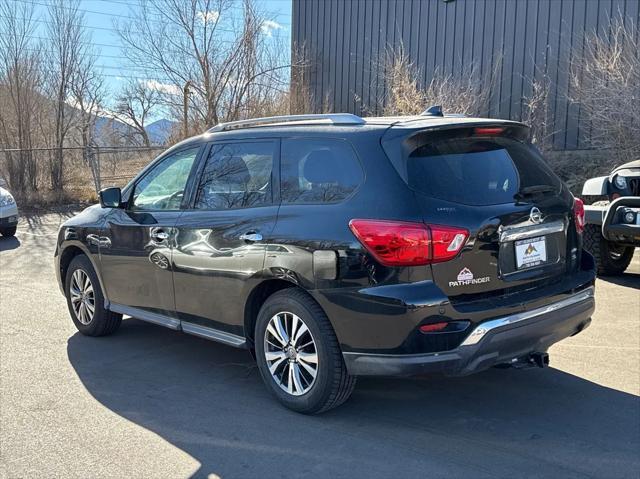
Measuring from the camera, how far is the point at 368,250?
370cm

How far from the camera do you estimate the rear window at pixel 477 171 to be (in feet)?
12.5

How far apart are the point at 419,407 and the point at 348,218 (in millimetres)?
1385

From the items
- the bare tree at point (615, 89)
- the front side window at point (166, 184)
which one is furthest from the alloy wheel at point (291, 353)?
the bare tree at point (615, 89)

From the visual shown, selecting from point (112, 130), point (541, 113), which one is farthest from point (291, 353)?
point (112, 130)

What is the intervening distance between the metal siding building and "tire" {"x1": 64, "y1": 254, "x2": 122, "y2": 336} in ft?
40.7

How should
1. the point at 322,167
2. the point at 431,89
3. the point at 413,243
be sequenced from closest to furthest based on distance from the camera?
1. the point at 413,243
2. the point at 322,167
3. the point at 431,89

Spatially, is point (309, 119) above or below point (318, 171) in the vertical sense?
above

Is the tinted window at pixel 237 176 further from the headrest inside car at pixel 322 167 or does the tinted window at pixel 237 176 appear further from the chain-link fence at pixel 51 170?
the chain-link fence at pixel 51 170

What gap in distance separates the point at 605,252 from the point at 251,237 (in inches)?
209

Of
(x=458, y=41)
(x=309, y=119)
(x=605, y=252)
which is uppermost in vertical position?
(x=458, y=41)

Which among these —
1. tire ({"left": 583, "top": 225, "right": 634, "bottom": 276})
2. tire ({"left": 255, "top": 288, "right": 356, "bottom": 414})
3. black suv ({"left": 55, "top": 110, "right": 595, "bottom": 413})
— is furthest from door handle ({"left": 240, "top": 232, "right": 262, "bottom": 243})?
tire ({"left": 583, "top": 225, "right": 634, "bottom": 276})

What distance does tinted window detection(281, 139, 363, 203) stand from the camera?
3.97 metres

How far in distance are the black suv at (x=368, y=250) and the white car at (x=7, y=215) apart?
8.56 m

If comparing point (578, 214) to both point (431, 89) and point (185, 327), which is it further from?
point (431, 89)
